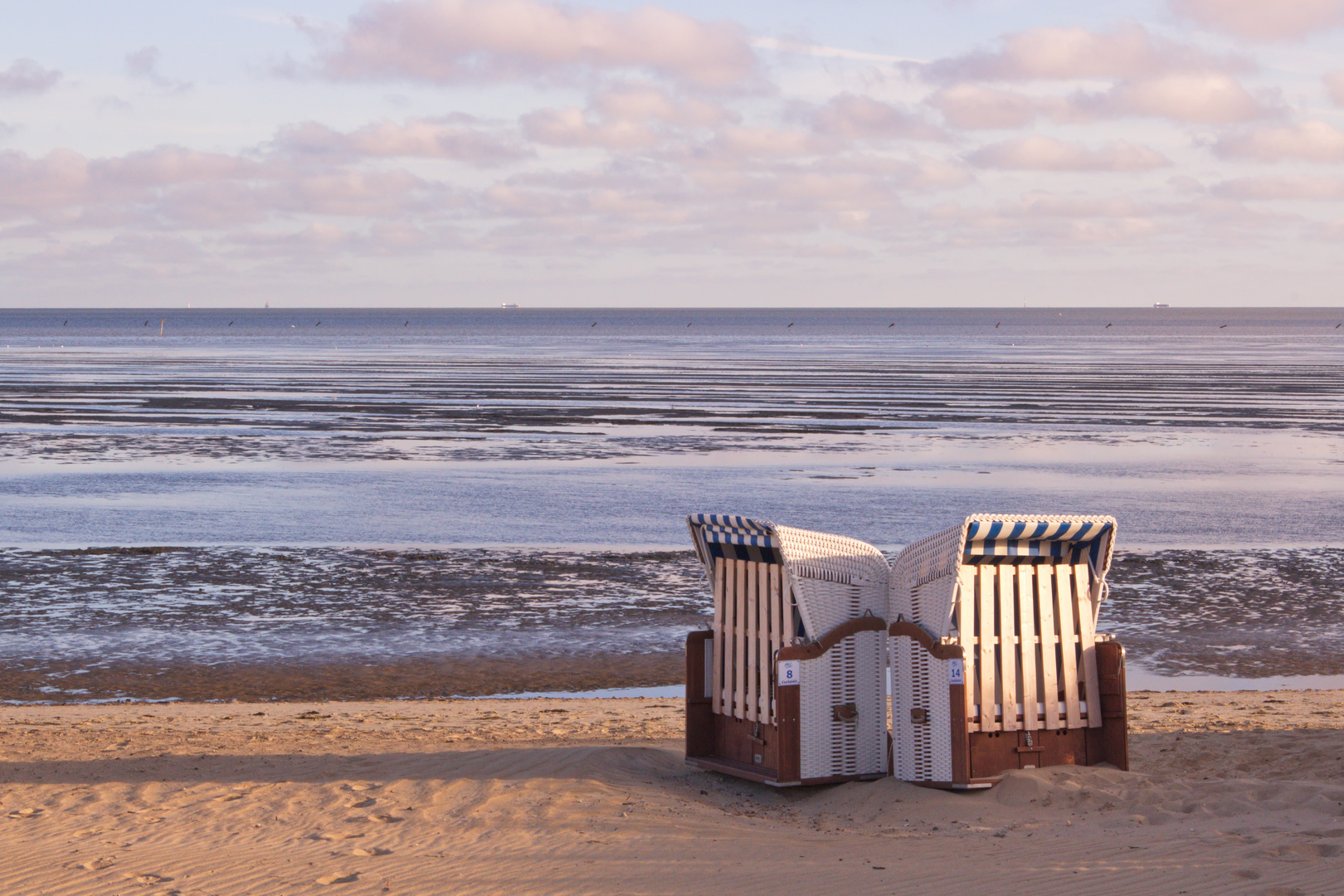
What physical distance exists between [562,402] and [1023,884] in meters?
40.5

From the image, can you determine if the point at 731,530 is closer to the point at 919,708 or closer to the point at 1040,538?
the point at 919,708

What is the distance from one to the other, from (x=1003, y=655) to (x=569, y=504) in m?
14.8

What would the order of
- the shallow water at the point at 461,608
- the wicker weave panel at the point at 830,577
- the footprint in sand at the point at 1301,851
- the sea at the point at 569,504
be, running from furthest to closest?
the sea at the point at 569,504 < the shallow water at the point at 461,608 < the wicker weave panel at the point at 830,577 < the footprint in sand at the point at 1301,851

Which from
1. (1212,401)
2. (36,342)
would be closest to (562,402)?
(1212,401)

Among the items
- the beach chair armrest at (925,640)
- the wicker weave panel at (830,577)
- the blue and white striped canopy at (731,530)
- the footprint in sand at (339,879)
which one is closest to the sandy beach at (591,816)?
the footprint in sand at (339,879)

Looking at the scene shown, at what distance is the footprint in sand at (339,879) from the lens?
678 cm

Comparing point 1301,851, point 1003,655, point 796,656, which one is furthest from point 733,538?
point 1301,851

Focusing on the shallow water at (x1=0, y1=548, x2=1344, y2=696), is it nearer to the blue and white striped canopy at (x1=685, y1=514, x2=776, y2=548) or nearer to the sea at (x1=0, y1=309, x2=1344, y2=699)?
the sea at (x1=0, y1=309, x2=1344, y2=699)

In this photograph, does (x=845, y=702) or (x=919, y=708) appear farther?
(x=845, y=702)

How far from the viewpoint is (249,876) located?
6.88 metres

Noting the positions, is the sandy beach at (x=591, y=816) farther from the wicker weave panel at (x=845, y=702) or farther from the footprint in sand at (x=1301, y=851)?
the wicker weave panel at (x=845, y=702)

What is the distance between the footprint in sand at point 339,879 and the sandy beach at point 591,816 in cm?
2

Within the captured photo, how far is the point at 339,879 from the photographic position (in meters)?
6.82

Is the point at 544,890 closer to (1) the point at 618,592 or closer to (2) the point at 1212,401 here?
(1) the point at 618,592
